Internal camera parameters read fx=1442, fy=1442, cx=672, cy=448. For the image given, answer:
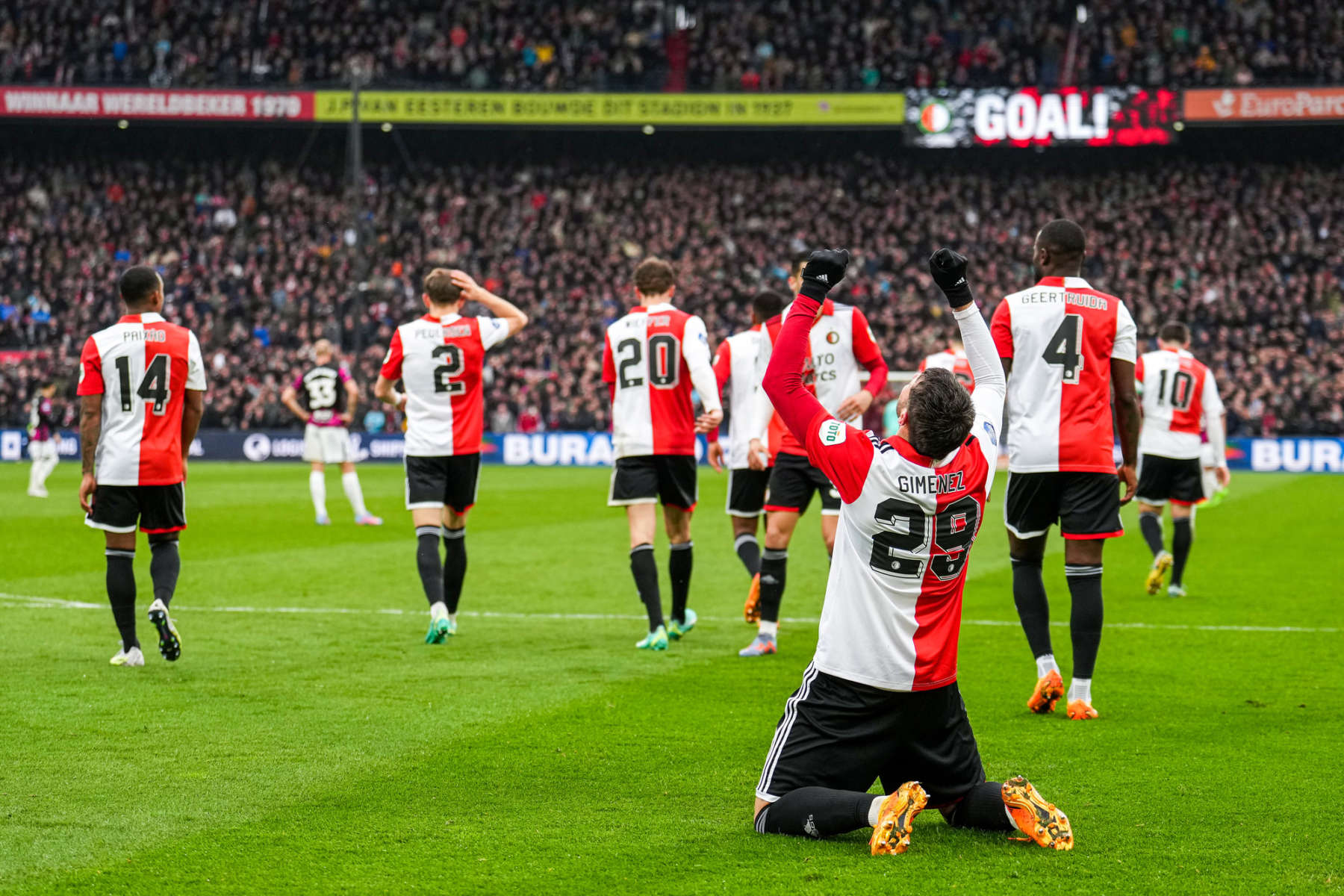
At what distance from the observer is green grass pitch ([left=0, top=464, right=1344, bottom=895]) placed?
13.8ft

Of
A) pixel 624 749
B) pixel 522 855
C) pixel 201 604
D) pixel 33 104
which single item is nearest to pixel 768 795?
pixel 522 855

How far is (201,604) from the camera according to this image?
10.4m

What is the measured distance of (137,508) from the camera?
7809mm

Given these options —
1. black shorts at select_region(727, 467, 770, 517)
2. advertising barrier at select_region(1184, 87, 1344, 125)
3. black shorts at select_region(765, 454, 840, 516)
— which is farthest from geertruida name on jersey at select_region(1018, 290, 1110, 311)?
advertising barrier at select_region(1184, 87, 1344, 125)

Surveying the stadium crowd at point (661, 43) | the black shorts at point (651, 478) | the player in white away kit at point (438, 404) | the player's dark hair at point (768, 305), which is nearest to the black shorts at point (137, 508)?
the player in white away kit at point (438, 404)

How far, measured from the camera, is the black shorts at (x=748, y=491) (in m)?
9.60

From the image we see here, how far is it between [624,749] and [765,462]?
2817 mm

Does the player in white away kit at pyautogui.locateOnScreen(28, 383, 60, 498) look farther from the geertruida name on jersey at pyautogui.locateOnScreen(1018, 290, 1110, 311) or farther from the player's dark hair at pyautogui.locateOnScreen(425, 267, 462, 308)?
the geertruida name on jersey at pyautogui.locateOnScreen(1018, 290, 1110, 311)

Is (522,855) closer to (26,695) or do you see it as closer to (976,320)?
(976,320)

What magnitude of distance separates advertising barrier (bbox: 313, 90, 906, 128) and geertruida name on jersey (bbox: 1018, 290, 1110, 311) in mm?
30720

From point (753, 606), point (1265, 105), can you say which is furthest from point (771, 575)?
point (1265, 105)

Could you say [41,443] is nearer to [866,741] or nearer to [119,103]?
[119,103]

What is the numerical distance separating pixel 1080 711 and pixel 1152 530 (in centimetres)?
610

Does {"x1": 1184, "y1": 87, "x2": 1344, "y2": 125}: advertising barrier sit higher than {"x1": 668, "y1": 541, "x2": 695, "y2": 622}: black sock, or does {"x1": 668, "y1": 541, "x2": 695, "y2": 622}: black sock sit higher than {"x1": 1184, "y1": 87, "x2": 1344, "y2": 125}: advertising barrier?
{"x1": 1184, "y1": 87, "x2": 1344, "y2": 125}: advertising barrier
